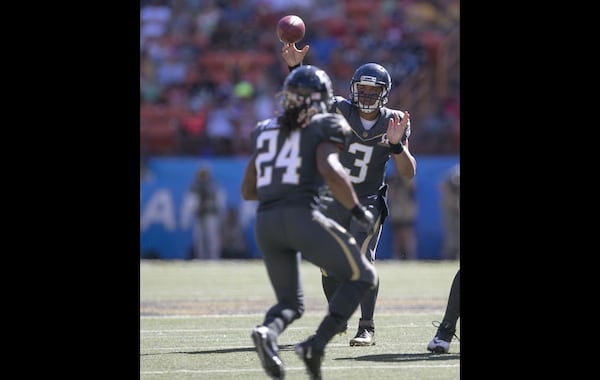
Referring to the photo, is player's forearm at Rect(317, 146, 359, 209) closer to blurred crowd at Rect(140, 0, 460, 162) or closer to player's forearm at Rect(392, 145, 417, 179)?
player's forearm at Rect(392, 145, 417, 179)

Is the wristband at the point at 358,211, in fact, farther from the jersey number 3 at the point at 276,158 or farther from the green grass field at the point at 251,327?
the green grass field at the point at 251,327

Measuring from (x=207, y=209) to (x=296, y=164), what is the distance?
44.8 ft

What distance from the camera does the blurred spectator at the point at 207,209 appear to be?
19.9 m

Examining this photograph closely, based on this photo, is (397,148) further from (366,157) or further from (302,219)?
(302,219)

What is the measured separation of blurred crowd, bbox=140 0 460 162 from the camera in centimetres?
2120

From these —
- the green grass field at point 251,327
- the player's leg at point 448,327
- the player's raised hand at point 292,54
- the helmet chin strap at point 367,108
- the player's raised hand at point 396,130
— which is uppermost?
the player's raised hand at point 292,54

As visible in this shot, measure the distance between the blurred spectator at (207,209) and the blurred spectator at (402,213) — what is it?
298 centimetres

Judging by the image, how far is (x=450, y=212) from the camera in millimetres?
20062

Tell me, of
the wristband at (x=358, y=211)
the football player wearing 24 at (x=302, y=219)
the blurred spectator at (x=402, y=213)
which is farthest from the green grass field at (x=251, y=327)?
the blurred spectator at (x=402, y=213)

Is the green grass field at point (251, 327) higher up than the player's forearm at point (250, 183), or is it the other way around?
the player's forearm at point (250, 183)

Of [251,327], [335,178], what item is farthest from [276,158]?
[251,327]
